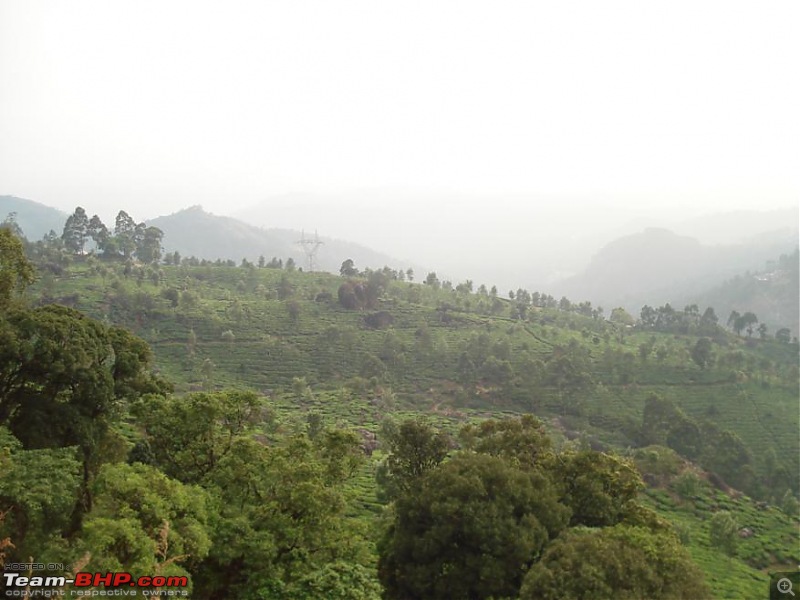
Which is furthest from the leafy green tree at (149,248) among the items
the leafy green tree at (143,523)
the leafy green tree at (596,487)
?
the leafy green tree at (596,487)

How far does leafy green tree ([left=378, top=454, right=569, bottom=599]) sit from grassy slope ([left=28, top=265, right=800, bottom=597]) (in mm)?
36105

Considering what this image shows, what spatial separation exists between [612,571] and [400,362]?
68.0 meters

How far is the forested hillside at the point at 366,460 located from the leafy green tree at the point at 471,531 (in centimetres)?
8

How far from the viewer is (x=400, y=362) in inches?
3342

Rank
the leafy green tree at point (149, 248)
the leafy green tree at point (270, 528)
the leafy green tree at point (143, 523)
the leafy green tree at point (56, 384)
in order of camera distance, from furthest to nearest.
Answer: the leafy green tree at point (149, 248)
the leafy green tree at point (56, 384)
the leafy green tree at point (270, 528)
the leafy green tree at point (143, 523)

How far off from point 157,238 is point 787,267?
708 feet

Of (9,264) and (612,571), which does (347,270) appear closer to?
(9,264)

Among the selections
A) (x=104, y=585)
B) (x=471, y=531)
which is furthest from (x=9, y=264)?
(x=471, y=531)

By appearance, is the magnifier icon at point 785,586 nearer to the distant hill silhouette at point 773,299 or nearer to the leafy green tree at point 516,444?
the leafy green tree at point 516,444

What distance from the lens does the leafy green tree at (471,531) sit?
20.1 meters

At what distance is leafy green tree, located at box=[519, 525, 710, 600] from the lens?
16.7 m

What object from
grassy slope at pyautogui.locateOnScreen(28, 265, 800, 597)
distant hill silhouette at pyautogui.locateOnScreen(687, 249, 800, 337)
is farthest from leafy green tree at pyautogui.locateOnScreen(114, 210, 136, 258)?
distant hill silhouette at pyautogui.locateOnScreen(687, 249, 800, 337)

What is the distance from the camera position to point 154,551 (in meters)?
13.7

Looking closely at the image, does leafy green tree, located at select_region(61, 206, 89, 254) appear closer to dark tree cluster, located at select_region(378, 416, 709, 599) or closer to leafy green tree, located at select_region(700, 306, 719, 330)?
dark tree cluster, located at select_region(378, 416, 709, 599)
